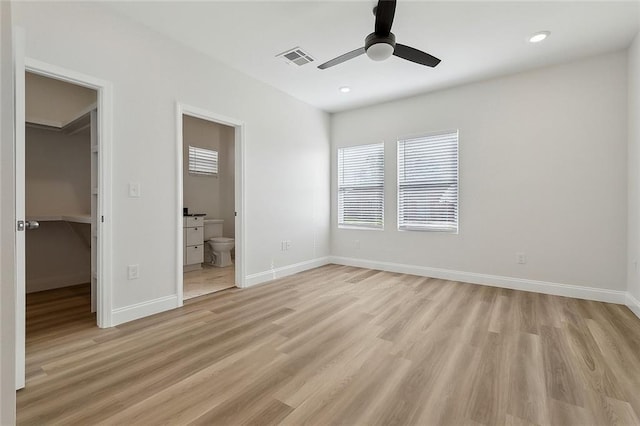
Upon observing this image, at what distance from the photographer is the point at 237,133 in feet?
12.4

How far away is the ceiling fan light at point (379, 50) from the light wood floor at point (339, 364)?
228 cm

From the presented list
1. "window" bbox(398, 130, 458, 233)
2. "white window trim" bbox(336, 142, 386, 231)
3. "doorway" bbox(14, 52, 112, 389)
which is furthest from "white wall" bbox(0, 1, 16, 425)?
"white window trim" bbox(336, 142, 386, 231)

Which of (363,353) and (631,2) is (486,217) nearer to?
(631,2)

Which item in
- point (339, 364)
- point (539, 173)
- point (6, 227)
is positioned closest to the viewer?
point (6, 227)

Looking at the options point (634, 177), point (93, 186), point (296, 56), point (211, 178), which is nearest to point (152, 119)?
point (93, 186)

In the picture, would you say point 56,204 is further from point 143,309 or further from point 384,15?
point 384,15

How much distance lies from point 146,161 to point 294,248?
242 cm

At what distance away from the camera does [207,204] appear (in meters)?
5.96

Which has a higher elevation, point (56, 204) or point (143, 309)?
point (56, 204)

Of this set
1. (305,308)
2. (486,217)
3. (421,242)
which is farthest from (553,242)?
(305,308)

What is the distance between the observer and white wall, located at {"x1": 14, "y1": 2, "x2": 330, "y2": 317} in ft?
7.78

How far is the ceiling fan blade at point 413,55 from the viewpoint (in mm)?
2449

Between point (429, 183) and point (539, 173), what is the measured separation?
4.31 ft

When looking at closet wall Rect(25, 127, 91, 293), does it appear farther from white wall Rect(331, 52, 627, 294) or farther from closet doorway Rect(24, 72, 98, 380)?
white wall Rect(331, 52, 627, 294)
